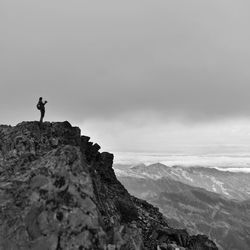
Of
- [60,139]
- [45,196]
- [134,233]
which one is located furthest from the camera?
[60,139]

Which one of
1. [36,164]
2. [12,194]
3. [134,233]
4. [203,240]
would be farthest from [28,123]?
[203,240]

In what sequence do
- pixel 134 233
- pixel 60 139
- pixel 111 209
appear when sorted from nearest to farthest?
pixel 134 233 → pixel 111 209 → pixel 60 139

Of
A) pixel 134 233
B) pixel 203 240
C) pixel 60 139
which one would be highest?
pixel 60 139

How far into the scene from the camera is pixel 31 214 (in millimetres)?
32906

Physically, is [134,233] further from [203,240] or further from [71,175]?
[203,240]

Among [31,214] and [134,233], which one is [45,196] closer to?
[31,214]

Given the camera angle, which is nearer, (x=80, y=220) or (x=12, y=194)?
(x=80, y=220)

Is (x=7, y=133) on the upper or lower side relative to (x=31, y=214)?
upper

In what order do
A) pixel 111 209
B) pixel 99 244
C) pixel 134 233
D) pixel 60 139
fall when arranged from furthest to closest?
pixel 60 139
pixel 111 209
pixel 134 233
pixel 99 244

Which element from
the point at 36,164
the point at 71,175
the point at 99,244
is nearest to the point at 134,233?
the point at 99,244

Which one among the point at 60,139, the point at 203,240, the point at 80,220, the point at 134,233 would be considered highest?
the point at 60,139

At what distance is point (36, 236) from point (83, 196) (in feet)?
18.8

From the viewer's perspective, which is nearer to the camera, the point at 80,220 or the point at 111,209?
the point at 80,220

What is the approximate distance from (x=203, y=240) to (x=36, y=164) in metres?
32.5
